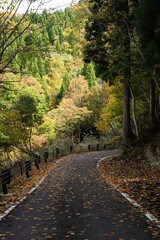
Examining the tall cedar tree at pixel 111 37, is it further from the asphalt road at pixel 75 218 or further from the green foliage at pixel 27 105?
the green foliage at pixel 27 105

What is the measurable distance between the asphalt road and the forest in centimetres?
390

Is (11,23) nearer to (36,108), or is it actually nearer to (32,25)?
(32,25)

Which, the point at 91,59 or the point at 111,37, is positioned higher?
the point at 111,37

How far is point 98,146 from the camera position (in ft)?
113

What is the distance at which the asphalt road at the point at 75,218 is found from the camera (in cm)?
490

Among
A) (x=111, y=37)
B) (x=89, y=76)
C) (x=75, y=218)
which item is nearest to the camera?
(x=75, y=218)

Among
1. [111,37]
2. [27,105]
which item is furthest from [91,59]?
[27,105]

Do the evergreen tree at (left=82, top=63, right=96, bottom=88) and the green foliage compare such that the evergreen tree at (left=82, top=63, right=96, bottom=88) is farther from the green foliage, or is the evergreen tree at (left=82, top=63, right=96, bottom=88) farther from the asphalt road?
the asphalt road

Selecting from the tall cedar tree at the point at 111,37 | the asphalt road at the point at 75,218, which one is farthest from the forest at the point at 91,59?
the asphalt road at the point at 75,218

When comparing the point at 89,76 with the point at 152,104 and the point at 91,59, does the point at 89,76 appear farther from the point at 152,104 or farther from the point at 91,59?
the point at 152,104

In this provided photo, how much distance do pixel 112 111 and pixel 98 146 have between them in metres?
11.0

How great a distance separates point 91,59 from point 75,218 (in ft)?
46.1

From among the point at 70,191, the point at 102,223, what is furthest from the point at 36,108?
the point at 102,223

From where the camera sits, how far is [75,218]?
19.7ft
